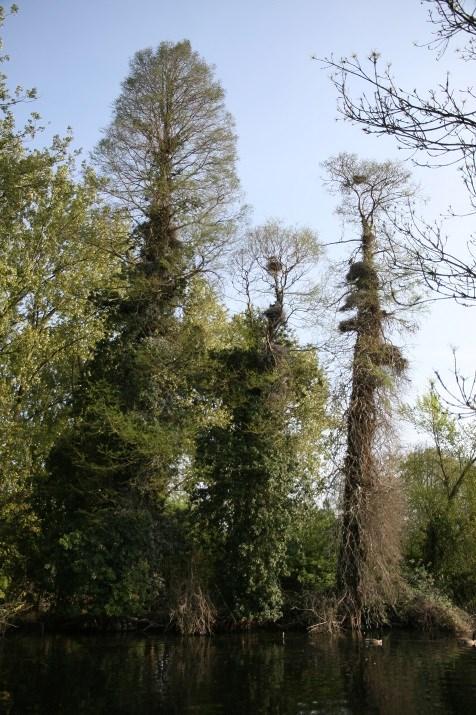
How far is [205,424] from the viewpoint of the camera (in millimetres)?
21406

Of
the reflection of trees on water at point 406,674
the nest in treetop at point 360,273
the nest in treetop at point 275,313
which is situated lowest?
the reflection of trees on water at point 406,674

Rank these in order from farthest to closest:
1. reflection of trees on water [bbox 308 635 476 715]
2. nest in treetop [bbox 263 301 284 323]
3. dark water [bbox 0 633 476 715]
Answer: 1. nest in treetop [bbox 263 301 284 323]
2. reflection of trees on water [bbox 308 635 476 715]
3. dark water [bbox 0 633 476 715]

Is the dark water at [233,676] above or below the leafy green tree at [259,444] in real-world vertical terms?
below

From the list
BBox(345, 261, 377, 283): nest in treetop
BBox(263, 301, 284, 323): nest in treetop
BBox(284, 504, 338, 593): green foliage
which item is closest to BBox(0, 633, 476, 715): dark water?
BBox(284, 504, 338, 593): green foliage

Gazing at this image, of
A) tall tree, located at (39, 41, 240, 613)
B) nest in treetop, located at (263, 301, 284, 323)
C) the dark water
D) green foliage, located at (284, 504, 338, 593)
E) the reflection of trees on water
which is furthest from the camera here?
nest in treetop, located at (263, 301, 284, 323)

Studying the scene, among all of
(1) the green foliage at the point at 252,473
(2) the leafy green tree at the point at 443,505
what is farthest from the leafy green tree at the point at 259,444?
(2) the leafy green tree at the point at 443,505

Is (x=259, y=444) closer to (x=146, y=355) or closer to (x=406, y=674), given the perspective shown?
(x=146, y=355)

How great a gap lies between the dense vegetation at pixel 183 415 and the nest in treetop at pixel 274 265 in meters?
0.05

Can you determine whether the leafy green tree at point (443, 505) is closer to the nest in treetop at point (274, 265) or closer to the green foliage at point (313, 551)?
the green foliage at point (313, 551)

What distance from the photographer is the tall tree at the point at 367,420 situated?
2059 centimetres

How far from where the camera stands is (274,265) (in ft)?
74.1

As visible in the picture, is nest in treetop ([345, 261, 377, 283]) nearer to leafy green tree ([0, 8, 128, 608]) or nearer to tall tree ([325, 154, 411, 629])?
tall tree ([325, 154, 411, 629])

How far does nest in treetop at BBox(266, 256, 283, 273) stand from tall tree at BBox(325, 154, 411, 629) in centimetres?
243

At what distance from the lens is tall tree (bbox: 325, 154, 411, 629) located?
2059cm
